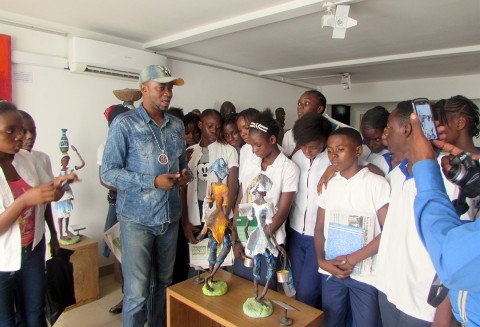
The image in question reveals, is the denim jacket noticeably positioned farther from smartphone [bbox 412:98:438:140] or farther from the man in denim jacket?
smartphone [bbox 412:98:438:140]

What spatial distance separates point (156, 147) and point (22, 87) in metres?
2.16

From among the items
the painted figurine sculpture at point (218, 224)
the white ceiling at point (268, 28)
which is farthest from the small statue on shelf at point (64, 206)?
the painted figurine sculpture at point (218, 224)

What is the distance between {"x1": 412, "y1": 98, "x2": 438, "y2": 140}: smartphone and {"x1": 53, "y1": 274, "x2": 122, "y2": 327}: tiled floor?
2.68m

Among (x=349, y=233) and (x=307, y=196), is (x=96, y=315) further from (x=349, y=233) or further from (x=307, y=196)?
(x=349, y=233)

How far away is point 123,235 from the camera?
1901 millimetres

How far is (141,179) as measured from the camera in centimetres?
178

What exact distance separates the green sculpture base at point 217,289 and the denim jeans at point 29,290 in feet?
2.80

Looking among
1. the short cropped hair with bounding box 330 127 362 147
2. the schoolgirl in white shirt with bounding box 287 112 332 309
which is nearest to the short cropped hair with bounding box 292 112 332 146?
the schoolgirl in white shirt with bounding box 287 112 332 309

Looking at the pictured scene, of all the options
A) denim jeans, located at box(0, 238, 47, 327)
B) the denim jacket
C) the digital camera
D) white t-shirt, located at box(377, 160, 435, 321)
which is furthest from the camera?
the denim jacket

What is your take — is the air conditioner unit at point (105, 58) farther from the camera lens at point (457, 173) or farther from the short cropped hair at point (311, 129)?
the camera lens at point (457, 173)

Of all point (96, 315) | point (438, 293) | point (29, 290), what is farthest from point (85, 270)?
point (438, 293)

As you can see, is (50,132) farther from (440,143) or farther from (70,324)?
(440,143)

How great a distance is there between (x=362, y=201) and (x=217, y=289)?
0.91 metres

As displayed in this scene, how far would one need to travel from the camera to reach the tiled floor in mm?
2707
